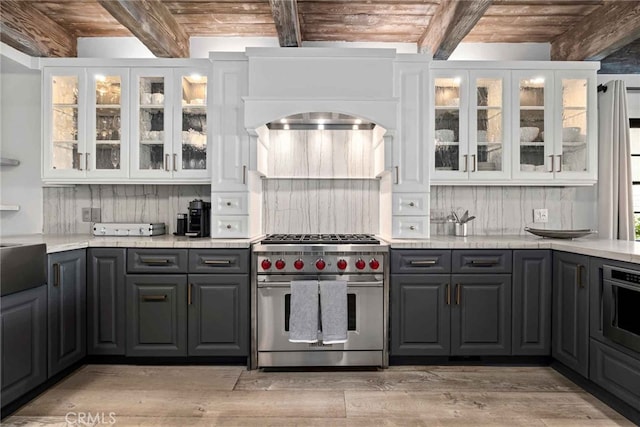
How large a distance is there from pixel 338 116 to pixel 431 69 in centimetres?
87

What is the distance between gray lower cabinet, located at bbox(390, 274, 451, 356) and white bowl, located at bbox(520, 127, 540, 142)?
4.51 feet

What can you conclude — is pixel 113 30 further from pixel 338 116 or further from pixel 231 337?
pixel 231 337

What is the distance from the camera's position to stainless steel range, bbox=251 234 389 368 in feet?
8.88

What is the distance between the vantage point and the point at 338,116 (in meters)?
3.02

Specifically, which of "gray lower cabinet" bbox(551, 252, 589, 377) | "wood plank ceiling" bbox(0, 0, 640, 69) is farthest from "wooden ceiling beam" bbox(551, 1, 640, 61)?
"gray lower cabinet" bbox(551, 252, 589, 377)

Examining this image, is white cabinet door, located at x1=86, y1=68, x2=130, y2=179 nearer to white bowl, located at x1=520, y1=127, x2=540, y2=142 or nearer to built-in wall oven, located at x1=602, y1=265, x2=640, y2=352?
white bowl, located at x1=520, y1=127, x2=540, y2=142

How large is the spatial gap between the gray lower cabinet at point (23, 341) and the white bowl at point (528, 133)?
358cm

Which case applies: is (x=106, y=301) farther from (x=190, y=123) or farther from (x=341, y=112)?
(x=341, y=112)

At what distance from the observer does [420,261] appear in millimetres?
2746

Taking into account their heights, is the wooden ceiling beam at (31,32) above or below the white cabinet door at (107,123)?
above

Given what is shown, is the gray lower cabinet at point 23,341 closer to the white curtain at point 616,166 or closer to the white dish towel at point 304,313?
the white dish towel at point 304,313

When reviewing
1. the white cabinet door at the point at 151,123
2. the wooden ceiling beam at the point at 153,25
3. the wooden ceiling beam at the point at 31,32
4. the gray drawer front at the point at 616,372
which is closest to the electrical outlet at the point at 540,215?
the gray drawer front at the point at 616,372
